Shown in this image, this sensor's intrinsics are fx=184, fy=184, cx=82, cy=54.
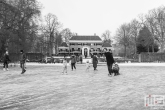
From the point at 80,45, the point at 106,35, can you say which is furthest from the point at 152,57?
the point at 106,35

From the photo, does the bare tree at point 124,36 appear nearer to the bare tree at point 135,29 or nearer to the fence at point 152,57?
the bare tree at point 135,29

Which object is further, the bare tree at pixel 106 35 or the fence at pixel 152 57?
the bare tree at pixel 106 35

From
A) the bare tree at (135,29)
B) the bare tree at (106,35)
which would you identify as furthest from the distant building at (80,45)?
the bare tree at (106,35)

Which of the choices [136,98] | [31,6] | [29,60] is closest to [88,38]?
[29,60]

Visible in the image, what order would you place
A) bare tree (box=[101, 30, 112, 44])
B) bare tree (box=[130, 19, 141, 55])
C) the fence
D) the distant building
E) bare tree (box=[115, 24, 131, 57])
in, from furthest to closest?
bare tree (box=[101, 30, 112, 44]) → the distant building → bare tree (box=[115, 24, 131, 57]) → bare tree (box=[130, 19, 141, 55]) → the fence

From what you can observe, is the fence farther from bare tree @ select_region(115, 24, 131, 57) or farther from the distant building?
the distant building

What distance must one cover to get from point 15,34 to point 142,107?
24.0 meters

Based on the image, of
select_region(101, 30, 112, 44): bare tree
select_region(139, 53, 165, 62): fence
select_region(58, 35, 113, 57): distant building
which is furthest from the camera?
select_region(101, 30, 112, 44): bare tree

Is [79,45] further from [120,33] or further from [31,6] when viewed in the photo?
[31,6]

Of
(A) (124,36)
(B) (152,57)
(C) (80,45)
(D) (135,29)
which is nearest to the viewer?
(B) (152,57)

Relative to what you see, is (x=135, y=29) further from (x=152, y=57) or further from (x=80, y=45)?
(x=152, y=57)

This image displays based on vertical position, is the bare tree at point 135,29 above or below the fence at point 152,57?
above

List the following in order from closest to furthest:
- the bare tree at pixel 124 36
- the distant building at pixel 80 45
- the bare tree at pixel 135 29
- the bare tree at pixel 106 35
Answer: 1. the bare tree at pixel 135 29
2. the bare tree at pixel 124 36
3. the distant building at pixel 80 45
4. the bare tree at pixel 106 35

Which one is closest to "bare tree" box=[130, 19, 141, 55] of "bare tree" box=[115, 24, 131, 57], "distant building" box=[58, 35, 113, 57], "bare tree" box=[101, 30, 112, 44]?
"bare tree" box=[115, 24, 131, 57]
